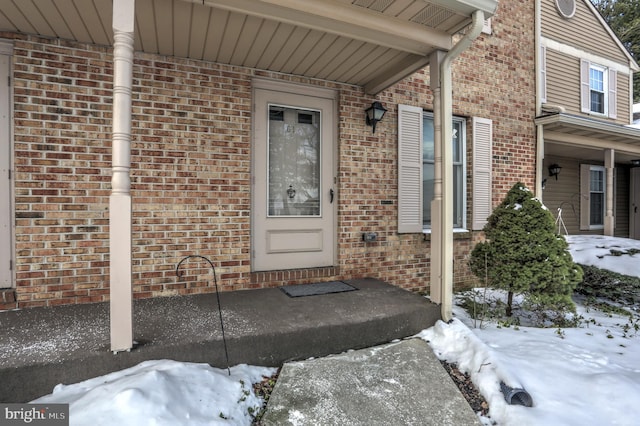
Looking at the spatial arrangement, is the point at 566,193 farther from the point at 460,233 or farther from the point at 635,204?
the point at 460,233

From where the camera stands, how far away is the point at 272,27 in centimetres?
286

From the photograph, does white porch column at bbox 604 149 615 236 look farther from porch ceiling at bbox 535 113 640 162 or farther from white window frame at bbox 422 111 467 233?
white window frame at bbox 422 111 467 233

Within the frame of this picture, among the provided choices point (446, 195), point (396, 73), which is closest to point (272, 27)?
point (396, 73)

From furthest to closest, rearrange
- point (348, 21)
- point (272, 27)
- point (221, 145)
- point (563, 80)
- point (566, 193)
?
point (566, 193)
point (563, 80)
point (221, 145)
point (272, 27)
point (348, 21)

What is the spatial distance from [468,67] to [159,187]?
4330 mm

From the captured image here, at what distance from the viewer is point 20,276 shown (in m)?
2.90

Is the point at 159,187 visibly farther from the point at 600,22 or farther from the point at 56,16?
the point at 600,22

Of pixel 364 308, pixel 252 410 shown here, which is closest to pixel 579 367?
pixel 364 308

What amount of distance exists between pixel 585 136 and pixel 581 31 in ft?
7.80

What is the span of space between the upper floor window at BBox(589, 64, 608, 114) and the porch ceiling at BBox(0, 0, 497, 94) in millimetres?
6347

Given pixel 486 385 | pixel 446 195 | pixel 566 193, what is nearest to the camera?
pixel 486 385

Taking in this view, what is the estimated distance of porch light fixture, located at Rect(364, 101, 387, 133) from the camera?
4000 millimetres

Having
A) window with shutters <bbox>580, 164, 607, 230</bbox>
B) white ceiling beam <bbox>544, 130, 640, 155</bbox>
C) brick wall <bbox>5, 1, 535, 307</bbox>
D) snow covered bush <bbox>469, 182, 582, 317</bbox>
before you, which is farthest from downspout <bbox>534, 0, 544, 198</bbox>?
window with shutters <bbox>580, 164, 607, 230</bbox>

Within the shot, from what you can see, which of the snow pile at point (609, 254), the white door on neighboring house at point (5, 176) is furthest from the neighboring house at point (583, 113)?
the white door on neighboring house at point (5, 176)
